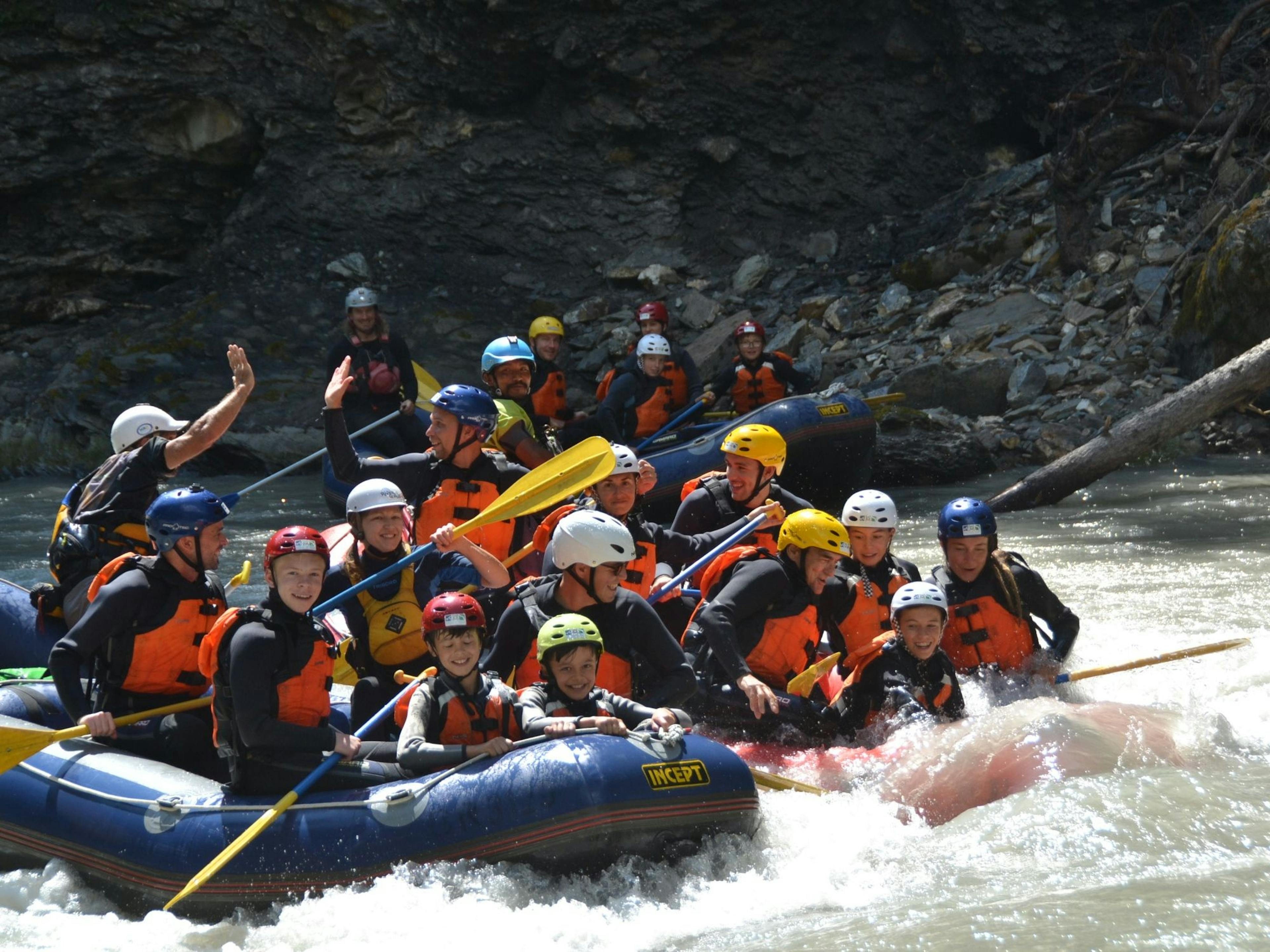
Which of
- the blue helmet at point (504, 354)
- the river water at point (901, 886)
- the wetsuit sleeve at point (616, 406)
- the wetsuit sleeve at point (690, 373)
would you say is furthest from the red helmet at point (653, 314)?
the river water at point (901, 886)

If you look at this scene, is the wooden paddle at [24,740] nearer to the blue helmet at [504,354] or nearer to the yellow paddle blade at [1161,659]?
the blue helmet at [504,354]

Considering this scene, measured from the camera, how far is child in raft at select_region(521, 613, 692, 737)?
4.31 metres

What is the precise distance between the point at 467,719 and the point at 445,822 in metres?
0.39

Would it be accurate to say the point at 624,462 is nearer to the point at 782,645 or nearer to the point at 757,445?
the point at 757,445

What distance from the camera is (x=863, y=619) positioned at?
18.3 feet

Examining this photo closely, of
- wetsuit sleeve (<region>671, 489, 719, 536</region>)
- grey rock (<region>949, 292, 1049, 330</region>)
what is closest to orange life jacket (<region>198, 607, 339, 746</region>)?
wetsuit sleeve (<region>671, 489, 719, 536</region>)

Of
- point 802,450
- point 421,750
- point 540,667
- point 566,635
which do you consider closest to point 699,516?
point 540,667

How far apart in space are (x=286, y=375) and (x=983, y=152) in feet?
26.2

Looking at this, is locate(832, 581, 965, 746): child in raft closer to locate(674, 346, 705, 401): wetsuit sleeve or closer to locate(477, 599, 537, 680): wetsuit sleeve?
locate(477, 599, 537, 680): wetsuit sleeve

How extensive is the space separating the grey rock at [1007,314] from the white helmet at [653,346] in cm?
421

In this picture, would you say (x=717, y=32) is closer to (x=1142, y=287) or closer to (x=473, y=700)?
(x=1142, y=287)

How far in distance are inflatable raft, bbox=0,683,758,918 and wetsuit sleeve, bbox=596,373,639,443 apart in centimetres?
543

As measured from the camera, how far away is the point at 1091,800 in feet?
14.4

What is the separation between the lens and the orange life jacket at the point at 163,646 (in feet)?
15.1
